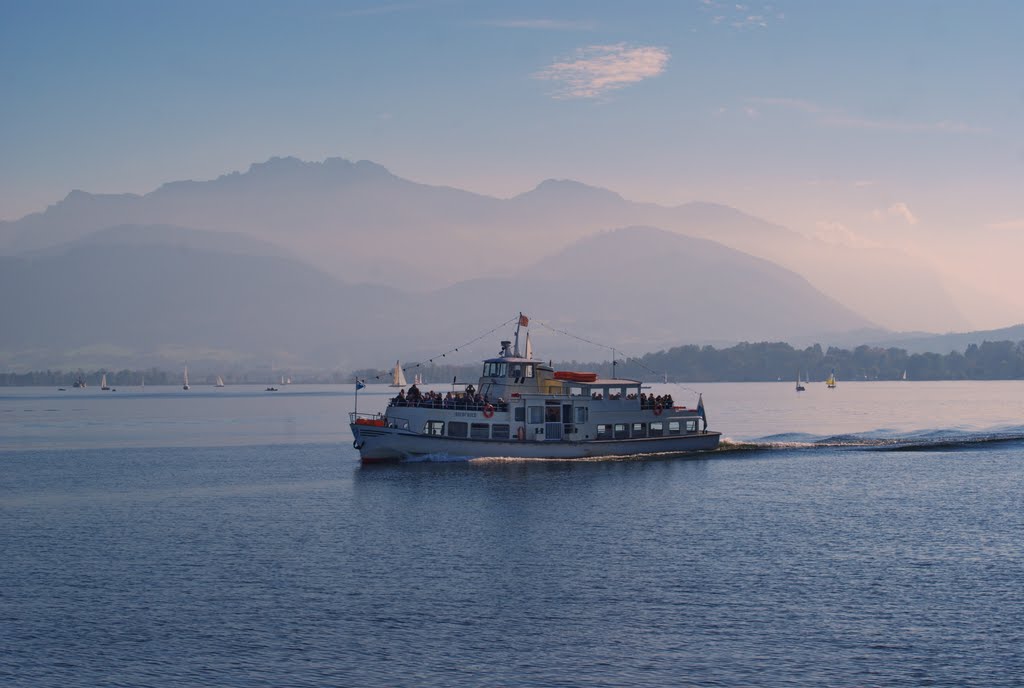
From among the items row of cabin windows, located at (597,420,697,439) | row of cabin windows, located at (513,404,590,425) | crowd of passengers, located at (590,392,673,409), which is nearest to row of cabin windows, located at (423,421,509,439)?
row of cabin windows, located at (513,404,590,425)

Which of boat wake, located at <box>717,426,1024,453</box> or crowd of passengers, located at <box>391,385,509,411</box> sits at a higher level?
crowd of passengers, located at <box>391,385,509,411</box>

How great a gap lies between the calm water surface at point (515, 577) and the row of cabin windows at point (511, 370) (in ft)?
27.4

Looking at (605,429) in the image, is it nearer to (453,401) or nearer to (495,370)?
(495,370)

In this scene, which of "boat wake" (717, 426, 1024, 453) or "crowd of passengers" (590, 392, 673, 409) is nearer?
"crowd of passengers" (590, 392, 673, 409)

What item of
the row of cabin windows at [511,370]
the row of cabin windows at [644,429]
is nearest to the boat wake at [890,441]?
the row of cabin windows at [644,429]

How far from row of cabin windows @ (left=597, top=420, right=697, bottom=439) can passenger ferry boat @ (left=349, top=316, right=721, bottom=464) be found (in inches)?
4.5

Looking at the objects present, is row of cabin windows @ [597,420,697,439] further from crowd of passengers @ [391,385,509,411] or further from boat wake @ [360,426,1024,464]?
crowd of passengers @ [391,385,509,411]

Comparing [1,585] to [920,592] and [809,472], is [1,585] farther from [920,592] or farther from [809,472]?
[809,472]

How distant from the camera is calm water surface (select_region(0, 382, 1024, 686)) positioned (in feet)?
103

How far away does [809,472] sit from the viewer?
84.8 meters

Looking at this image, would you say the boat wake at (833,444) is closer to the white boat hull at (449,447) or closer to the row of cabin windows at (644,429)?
the white boat hull at (449,447)

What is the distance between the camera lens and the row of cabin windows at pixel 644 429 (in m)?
92.3

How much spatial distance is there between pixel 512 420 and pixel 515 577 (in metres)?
44.1

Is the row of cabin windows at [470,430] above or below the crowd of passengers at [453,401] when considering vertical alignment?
below
